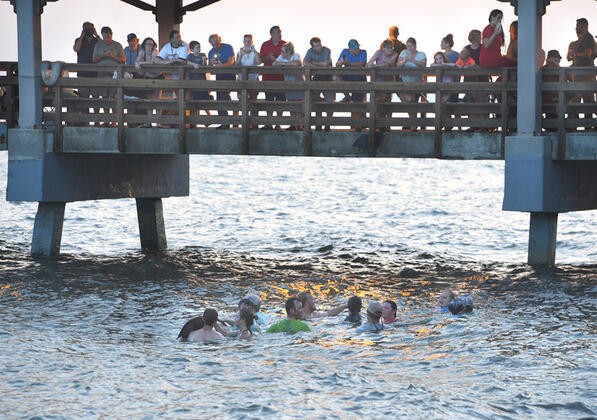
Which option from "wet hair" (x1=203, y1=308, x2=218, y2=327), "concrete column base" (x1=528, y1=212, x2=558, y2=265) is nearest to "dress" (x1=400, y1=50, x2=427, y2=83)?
"concrete column base" (x1=528, y1=212, x2=558, y2=265)

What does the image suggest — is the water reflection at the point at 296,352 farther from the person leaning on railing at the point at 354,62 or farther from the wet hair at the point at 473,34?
the wet hair at the point at 473,34

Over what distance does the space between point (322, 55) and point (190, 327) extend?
7680mm

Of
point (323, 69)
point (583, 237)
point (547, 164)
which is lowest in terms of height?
point (583, 237)

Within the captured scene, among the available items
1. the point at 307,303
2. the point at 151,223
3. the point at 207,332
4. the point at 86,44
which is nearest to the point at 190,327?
the point at 207,332

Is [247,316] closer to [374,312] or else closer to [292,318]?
[292,318]

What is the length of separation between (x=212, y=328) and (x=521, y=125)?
7169mm

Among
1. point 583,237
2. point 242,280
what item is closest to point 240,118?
point 242,280

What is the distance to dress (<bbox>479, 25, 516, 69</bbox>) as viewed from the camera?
22141 millimetres

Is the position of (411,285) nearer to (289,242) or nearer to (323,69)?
(323,69)

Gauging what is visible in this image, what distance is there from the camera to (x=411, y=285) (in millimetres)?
23328

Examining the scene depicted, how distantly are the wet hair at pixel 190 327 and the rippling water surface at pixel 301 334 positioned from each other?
0.20 m

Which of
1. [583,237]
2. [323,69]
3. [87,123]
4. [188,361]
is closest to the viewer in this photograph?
[188,361]

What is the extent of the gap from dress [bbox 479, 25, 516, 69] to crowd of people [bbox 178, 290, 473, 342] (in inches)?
183

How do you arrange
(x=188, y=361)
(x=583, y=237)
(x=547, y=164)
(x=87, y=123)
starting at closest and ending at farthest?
(x=188, y=361) → (x=547, y=164) → (x=87, y=123) → (x=583, y=237)
